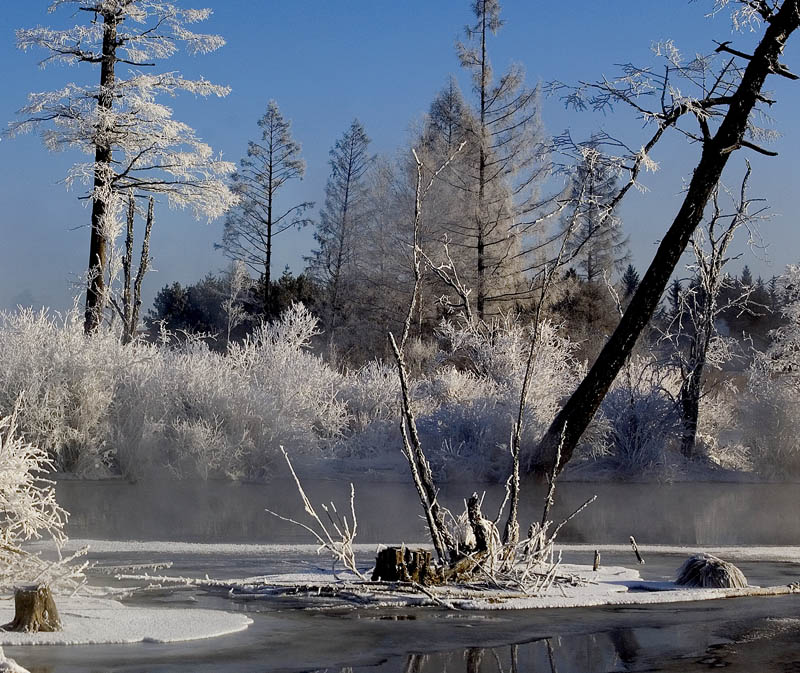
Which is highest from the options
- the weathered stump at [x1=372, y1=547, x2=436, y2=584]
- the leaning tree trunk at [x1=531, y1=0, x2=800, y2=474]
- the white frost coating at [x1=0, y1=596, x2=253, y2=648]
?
the leaning tree trunk at [x1=531, y1=0, x2=800, y2=474]

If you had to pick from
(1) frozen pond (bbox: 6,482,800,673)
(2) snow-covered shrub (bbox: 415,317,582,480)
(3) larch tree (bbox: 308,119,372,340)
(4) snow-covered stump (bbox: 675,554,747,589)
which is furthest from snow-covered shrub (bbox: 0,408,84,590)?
(3) larch tree (bbox: 308,119,372,340)

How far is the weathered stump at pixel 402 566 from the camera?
7.81 meters

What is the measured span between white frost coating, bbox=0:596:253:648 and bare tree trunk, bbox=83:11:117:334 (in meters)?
16.2

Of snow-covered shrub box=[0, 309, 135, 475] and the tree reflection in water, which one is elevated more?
snow-covered shrub box=[0, 309, 135, 475]

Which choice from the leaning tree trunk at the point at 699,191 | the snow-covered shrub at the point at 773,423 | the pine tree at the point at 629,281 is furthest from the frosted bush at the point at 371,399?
the pine tree at the point at 629,281

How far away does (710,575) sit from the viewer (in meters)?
8.14

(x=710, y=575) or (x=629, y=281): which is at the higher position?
(x=629, y=281)

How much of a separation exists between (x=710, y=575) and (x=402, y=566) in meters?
2.30

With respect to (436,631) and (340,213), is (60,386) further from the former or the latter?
(340,213)

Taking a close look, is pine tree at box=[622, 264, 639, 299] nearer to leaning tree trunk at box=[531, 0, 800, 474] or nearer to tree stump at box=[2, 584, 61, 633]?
leaning tree trunk at box=[531, 0, 800, 474]

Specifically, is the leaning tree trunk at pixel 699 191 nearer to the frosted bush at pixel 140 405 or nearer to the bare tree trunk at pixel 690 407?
the frosted bush at pixel 140 405

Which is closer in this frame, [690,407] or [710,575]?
[710,575]

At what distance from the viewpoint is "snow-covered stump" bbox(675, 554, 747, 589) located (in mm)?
8086

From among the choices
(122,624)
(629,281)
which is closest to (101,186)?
(122,624)
